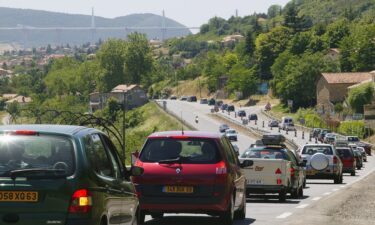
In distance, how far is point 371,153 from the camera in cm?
9725

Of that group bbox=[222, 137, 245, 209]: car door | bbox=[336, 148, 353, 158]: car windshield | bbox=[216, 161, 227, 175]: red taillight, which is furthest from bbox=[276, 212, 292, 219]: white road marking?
bbox=[336, 148, 353, 158]: car windshield

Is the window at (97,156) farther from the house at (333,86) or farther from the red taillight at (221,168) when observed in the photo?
the house at (333,86)

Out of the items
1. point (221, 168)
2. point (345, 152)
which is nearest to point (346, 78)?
point (345, 152)

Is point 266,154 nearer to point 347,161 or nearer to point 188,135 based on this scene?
point 188,135

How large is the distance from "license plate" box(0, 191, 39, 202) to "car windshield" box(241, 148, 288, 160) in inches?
663

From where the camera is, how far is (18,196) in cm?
1062

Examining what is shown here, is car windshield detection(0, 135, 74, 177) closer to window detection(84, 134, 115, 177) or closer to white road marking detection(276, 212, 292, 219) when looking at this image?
window detection(84, 134, 115, 177)

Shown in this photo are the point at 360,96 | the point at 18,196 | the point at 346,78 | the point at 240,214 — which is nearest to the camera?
the point at 18,196

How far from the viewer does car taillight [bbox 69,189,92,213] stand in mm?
10633

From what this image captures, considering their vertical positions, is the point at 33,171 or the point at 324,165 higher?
the point at 33,171

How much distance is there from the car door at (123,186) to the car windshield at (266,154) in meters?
14.2

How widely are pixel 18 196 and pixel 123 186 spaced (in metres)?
2.18

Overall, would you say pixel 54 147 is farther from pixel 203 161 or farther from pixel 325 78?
pixel 325 78

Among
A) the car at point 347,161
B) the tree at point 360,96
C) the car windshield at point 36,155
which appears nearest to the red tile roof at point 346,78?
the tree at point 360,96
